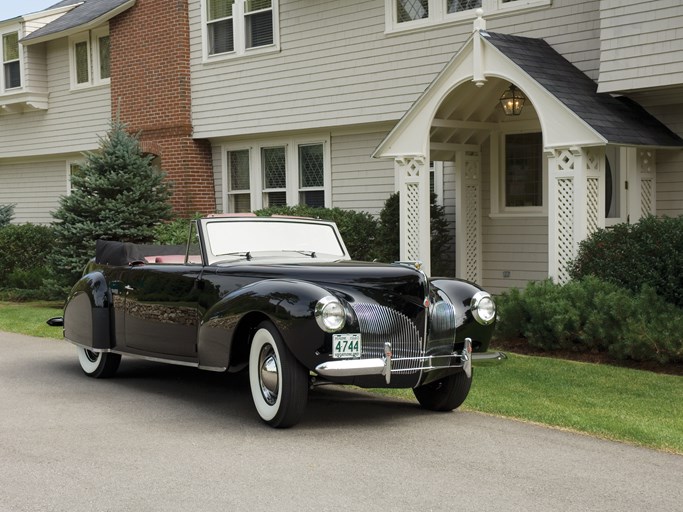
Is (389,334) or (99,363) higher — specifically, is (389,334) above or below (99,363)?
above

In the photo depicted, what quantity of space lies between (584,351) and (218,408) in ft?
16.0

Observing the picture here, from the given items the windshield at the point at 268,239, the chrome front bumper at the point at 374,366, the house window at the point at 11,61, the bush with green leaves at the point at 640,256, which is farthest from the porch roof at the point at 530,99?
the house window at the point at 11,61

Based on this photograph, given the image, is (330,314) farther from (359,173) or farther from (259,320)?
(359,173)

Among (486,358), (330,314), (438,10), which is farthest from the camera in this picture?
(438,10)

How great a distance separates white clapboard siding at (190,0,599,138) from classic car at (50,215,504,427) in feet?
21.2

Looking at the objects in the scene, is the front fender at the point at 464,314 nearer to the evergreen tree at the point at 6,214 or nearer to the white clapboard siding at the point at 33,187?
the white clapboard siding at the point at 33,187

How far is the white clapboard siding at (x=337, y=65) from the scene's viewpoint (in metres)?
Answer: 14.5

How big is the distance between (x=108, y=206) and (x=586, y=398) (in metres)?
11.3

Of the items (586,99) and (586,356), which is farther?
(586,99)

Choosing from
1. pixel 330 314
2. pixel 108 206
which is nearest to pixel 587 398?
pixel 330 314

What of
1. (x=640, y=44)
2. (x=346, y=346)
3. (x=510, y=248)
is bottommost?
(x=346, y=346)

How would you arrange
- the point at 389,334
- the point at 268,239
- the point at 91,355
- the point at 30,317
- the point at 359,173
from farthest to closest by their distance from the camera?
the point at 359,173 < the point at 30,317 < the point at 91,355 < the point at 268,239 < the point at 389,334

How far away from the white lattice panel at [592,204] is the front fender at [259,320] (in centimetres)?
597

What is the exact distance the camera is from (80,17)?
23297 millimetres
